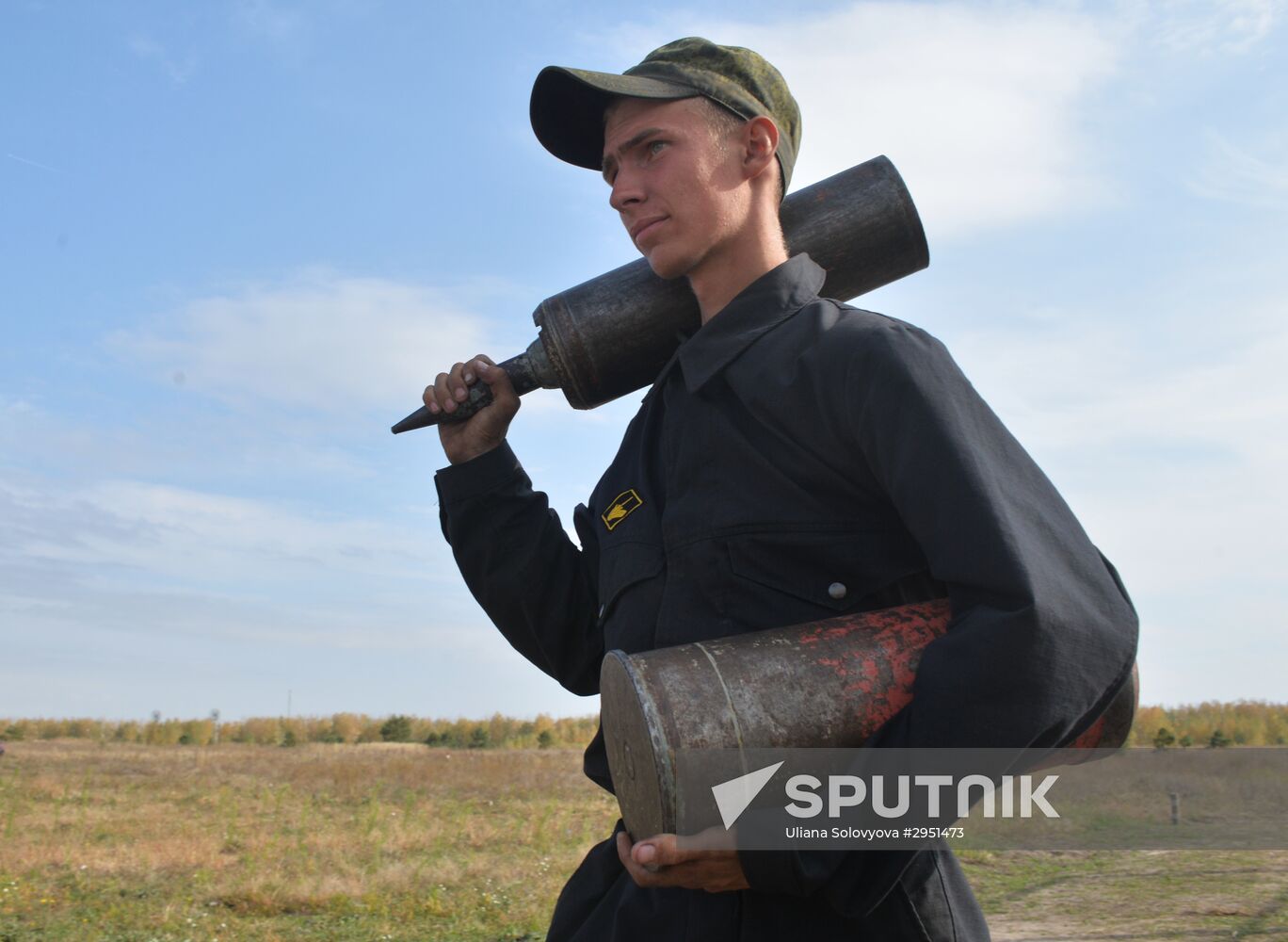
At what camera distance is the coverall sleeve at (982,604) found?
4.80 ft

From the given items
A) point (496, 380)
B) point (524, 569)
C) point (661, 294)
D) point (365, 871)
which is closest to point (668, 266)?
point (661, 294)

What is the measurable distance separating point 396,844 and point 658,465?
11000mm

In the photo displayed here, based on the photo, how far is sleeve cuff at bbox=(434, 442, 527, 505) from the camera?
8.79 feet

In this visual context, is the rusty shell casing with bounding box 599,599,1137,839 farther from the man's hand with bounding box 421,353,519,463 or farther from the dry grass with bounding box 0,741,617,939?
the dry grass with bounding box 0,741,617,939

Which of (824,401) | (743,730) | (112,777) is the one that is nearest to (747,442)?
(824,401)

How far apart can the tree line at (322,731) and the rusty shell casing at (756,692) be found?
3310cm

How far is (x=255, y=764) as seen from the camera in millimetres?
22266

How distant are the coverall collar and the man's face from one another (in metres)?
0.15

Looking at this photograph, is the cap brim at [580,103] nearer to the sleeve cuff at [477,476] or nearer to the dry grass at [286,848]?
the sleeve cuff at [477,476]

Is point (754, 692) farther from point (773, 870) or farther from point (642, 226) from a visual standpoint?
point (642, 226)

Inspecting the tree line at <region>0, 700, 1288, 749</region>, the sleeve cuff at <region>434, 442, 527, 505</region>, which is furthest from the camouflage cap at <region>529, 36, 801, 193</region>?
the tree line at <region>0, 700, 1288, 749</region>

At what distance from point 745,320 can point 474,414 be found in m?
0.86

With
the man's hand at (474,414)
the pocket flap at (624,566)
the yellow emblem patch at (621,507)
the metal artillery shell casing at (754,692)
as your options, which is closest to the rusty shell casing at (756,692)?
the metal artillery shell casing at (754,692)

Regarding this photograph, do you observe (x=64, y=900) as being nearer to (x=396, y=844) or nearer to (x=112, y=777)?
(x=396, y=844)
